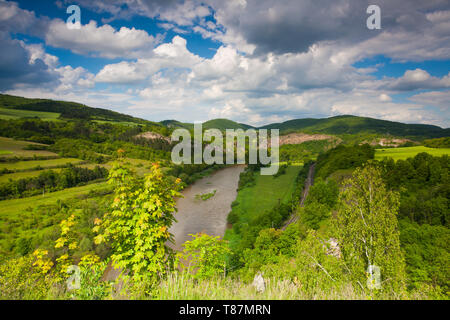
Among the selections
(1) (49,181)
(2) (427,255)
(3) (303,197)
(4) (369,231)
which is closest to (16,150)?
(1) (49,181)

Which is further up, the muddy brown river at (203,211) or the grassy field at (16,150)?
the grassy field at (16,150)

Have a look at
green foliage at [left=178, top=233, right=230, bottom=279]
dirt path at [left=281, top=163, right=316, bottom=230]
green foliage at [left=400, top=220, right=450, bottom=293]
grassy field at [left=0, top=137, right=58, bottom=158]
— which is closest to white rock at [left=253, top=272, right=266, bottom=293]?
green foliage at [left=178, top=233, right=230, bottom=279]

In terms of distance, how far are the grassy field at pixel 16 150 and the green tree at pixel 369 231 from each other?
78.7m

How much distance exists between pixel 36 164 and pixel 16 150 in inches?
406

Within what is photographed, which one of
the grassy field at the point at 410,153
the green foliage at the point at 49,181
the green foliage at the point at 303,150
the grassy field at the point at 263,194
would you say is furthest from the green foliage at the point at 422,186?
the green foliage at the point at 303,150

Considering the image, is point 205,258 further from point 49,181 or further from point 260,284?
point 49,181

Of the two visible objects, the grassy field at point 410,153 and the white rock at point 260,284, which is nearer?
the white rock at point 260,284

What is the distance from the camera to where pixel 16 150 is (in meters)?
61.2

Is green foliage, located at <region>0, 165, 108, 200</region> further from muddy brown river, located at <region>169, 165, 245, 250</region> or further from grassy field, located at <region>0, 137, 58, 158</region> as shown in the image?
muddy brown river, located at <region>169, 165, 245, 250</region>

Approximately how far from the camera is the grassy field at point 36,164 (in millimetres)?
52466

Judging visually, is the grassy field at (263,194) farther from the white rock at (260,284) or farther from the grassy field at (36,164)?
the grassy field at (36,164)

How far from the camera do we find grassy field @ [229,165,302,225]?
45000 mm
